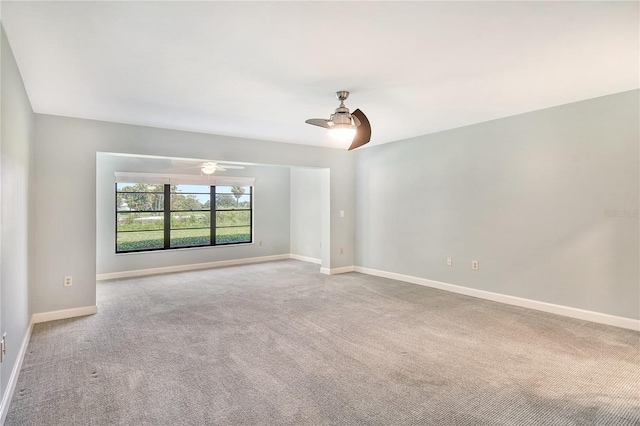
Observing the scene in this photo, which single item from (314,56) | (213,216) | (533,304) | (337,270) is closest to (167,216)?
(213,216)

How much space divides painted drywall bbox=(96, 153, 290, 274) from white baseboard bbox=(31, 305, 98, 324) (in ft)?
6.69

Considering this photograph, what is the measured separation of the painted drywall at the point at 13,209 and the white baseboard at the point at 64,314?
50 centimetres

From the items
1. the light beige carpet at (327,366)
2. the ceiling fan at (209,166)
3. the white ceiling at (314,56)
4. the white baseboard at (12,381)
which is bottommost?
the light beige carpet at (327,366)

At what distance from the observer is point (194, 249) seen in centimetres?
738

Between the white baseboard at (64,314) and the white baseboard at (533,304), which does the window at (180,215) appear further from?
the white baseboard at (533,304)

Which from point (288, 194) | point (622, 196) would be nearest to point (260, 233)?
point (288, 194)

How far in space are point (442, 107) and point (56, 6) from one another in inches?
140

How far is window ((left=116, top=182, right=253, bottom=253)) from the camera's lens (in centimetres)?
681

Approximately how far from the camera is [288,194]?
891cm

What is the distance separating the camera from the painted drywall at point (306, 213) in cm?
807

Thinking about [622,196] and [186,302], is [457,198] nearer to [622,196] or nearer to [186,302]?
[622,196]

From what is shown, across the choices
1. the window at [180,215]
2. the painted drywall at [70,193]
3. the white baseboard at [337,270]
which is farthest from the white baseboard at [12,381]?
the white baseboard at [337,270]

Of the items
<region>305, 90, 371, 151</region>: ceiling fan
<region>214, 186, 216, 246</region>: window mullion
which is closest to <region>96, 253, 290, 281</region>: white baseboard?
<region>214, 186, 216, 246</region>: window mullion

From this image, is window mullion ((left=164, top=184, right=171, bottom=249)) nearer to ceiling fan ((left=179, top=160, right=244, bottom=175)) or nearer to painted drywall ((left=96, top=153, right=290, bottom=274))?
painted drywall ((left=96, top=153, right=290, bottom=274))
